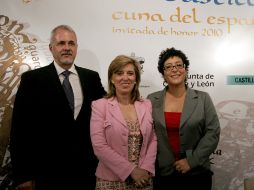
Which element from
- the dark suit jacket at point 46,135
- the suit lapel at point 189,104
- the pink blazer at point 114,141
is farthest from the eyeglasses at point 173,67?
the dark suit jacket at point 46,135

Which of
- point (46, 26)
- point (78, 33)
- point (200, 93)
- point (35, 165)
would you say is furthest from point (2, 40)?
point (200, 93)

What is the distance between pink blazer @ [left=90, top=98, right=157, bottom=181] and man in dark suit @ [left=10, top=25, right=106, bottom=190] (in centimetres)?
26

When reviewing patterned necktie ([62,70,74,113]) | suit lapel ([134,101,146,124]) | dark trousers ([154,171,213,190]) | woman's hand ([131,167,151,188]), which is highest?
patterned necktie ([62,70,74,113])

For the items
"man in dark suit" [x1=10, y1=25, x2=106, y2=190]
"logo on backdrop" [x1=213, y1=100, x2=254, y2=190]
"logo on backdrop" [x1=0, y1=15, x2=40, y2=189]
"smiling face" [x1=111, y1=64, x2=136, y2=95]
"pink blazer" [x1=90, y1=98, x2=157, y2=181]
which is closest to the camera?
"pink blazer" [x1=90, y1=98, x2=157, y2=181]

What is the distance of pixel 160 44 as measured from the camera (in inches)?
117

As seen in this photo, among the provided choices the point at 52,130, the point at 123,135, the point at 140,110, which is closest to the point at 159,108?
the point at 140,110

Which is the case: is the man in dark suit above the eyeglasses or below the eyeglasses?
below

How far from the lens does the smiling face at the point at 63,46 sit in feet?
7.59

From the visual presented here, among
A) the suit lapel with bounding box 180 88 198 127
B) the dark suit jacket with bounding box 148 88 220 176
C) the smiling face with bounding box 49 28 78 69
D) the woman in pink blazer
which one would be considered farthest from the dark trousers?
the smiling face with bounding box 49 28 78 69

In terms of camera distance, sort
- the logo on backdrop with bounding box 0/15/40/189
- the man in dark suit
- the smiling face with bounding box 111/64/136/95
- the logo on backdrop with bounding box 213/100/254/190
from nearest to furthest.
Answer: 1. the smiling face with bounding box 111/64/136/95
2. the man in dark suit
3. the logo on backdrop with bounding box 0/15/40/189
4. the logo on backdrop with bounding box 213/100/254/190

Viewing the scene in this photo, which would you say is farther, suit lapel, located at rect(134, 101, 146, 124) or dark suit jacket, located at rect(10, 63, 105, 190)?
dark suit jacket, located at rect(10, 63, 105, 190)

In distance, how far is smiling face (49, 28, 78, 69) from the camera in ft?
7.59

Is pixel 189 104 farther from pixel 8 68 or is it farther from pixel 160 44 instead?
pixel 8 68

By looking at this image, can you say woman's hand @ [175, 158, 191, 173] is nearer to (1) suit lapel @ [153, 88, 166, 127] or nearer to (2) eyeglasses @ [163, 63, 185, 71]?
(1) suit lapel @ [153, 88, 166, 127]
